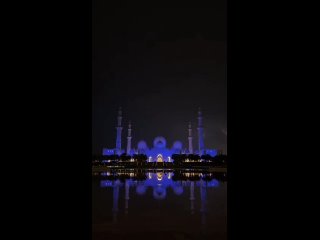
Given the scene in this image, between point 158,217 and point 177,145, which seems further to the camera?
point 177,145

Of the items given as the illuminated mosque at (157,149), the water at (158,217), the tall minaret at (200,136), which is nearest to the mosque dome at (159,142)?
the illuminated mosque at (157,149)

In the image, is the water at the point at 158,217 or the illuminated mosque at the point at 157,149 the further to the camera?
the illuminated mosque at the point at 157,149

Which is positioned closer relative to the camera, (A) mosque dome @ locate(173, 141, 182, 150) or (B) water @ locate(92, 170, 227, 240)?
(B) water @ locate(92, 170, 227, 240)

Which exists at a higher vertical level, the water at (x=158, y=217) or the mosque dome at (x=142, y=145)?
the mosque dome at (x=142, y=145)

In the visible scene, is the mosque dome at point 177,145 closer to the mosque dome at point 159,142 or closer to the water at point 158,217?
the mosque dome at point 159,142

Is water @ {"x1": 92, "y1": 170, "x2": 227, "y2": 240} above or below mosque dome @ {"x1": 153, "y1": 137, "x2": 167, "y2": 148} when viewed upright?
below

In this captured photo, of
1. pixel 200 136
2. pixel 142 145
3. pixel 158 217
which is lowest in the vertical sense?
pixel 158 217

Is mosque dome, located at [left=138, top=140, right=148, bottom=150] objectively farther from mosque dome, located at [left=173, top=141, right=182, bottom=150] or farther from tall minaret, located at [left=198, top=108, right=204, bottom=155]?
tall minaret, located at [left=198, top=108, right=204, bottom=155]

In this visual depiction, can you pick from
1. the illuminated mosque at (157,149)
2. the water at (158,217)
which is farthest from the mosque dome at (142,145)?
the water at (158,217)

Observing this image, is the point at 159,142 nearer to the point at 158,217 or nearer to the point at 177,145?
the point at 177,145

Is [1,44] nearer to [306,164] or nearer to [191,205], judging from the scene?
[306,164]

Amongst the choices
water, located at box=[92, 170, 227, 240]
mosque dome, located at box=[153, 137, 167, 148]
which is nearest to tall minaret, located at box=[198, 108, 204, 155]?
mosque dome, located at box=[153, 137, 167, 148]

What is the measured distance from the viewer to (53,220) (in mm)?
1845

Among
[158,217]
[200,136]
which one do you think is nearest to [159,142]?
[200,136]
